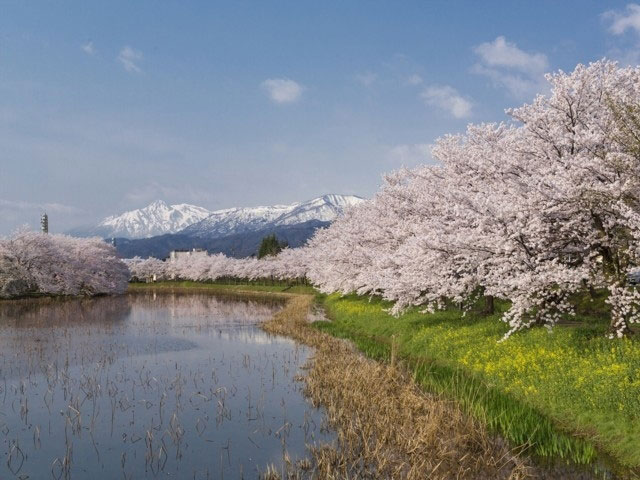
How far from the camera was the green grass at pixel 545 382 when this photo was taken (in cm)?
1458

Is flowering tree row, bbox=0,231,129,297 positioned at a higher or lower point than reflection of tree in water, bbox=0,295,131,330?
higher

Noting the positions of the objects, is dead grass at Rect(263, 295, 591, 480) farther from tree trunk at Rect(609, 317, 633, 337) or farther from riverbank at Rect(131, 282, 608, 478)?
tree trunk at Rect(609, 317, 633, 337)

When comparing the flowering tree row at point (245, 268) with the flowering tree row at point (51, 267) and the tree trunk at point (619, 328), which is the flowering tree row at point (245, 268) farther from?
the tree trunk at point (619, 328)

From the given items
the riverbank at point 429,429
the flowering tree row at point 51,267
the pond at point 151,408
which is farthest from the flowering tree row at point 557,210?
the flowering tree row at point 51,267

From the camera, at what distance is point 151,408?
65.0 feet

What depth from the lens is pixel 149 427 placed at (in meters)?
17.6

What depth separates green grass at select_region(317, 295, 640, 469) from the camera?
1458 cm

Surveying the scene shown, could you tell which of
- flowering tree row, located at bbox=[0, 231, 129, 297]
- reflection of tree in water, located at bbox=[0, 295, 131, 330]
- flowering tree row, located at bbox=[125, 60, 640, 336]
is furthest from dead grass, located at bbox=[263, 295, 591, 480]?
flowering tree row, located at bbox=[0, 231, 129, 297]

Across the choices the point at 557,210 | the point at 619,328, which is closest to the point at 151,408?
the point at 557,210

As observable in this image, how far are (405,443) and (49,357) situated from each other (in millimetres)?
23070

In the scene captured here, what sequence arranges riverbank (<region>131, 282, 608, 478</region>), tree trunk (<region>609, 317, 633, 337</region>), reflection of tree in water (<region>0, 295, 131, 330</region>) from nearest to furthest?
riverbank (<region>131, 282, 608, 478</region>) → tree trunk (<region>609, 317, 633, 337</region>) → reflection of tree in water (<region>0, 295, 131, 330</region>)

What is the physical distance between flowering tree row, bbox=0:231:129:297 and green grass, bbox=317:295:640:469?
221 ft

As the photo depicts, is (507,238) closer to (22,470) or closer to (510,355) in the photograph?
(510,355)

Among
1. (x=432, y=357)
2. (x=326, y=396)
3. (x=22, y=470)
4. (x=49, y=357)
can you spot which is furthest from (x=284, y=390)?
(x=49, y=357)
